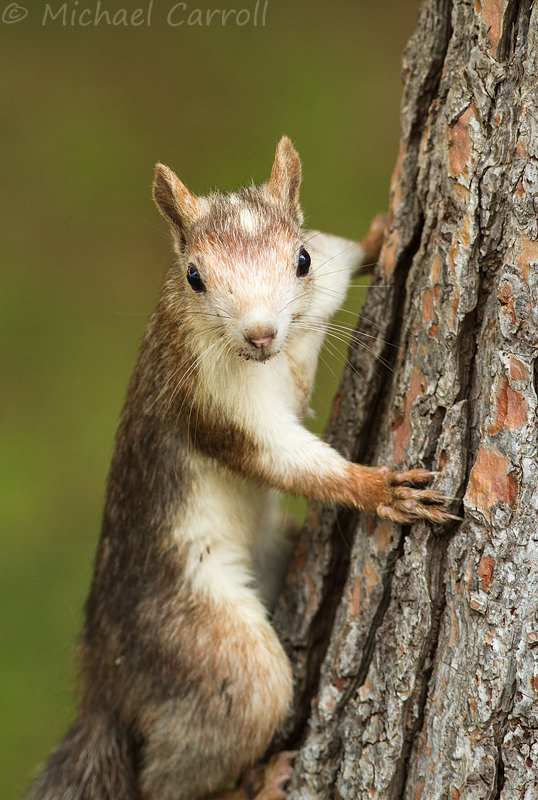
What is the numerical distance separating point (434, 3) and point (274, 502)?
199cm

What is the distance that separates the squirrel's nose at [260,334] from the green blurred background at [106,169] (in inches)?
129

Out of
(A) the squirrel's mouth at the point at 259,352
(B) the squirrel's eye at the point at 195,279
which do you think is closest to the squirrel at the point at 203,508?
(B) the squirrel's eye at the point at 195,279

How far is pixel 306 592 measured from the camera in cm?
311

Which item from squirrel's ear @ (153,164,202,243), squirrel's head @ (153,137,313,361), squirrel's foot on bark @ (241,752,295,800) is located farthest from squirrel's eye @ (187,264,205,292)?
squirrel's foot on bark @ (241,752,295,800)

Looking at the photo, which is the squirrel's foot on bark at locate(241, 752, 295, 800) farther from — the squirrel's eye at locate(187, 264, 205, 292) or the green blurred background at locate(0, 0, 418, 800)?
the green blurred background at locate(0, 0, 418, 800)

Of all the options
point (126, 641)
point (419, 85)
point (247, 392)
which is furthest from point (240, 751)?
point (419, 85)

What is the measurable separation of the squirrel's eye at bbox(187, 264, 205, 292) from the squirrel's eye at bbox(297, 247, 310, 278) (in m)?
0.34

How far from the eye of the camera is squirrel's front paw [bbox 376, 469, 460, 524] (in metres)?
2.56

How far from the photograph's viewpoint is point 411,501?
261 centimetres

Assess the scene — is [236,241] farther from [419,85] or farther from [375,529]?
[375,529]

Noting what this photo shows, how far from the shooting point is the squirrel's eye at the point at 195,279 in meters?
2.84

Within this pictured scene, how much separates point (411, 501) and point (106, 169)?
5.81 metres

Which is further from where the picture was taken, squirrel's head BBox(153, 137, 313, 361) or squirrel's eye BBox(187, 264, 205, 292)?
squirrel's eye BBox(187, 264, 205, 292)
